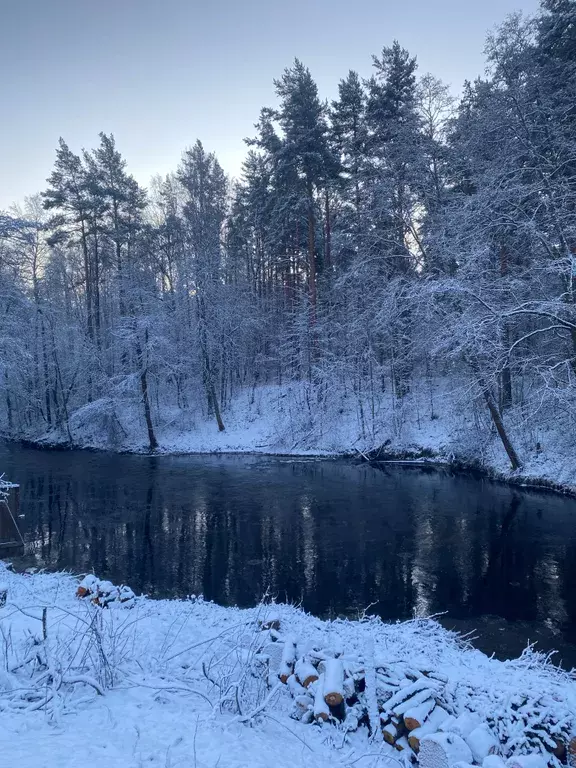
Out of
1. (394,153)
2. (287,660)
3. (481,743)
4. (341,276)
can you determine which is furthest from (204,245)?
(481,743)

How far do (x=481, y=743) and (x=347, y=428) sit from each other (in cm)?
2398

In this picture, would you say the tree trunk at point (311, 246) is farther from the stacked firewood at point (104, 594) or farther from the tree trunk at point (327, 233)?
the stacked firewood at point (104, 594)

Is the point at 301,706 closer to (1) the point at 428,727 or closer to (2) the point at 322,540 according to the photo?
(1) the point at 428,727

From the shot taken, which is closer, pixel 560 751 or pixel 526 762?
pixel 526 762

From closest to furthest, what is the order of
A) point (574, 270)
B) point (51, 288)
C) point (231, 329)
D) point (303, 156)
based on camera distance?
point (574, 270) < point (303, 156) < point (231, 329) < point (51, 288)

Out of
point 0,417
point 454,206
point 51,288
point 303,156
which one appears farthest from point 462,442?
point 0,417

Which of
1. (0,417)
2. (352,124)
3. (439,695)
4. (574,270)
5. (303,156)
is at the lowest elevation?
(439,695)

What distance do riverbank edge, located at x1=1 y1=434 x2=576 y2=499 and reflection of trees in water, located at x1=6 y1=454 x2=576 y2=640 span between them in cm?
105

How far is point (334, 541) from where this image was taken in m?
13.7

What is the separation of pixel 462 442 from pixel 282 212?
16338mm

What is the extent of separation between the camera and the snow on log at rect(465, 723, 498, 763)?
4.45 meters

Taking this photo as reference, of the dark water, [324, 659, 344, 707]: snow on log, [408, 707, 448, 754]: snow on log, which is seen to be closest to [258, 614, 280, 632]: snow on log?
[324, 659, 344, 707]: snow on log

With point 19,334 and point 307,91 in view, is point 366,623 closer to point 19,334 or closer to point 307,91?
point 19,334

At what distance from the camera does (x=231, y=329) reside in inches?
1280
